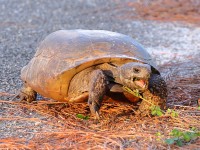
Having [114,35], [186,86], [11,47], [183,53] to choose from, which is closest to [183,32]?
[183,53]

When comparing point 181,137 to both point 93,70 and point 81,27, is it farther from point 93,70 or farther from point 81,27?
point 81,27

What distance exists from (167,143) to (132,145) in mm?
224

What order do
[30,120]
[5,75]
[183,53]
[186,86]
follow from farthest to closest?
[183,53], [5,75], [186,86], [30,120]

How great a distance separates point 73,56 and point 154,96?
0.68 meters

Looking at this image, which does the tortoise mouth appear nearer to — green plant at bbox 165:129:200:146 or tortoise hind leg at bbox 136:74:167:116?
tortoise hind leg at bbox 136:74:167:116

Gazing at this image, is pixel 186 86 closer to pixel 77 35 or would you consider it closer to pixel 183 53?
pixel 77 35

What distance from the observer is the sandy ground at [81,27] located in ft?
14.6

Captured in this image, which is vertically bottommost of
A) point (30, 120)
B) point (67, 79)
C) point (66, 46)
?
point (30, 120)

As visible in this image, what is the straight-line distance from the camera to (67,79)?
3742 mm

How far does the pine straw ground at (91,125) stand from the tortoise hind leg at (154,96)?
0.09 m

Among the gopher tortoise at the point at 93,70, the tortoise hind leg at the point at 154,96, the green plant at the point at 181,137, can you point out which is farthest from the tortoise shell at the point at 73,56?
the green plant at the point at 181,137

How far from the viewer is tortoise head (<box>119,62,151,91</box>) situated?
3328mm

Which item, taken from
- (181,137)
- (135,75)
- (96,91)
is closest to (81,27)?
(96,91)

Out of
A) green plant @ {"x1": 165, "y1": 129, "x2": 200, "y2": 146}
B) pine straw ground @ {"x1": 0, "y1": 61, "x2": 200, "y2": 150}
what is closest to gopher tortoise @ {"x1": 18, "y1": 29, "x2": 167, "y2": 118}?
pine straw ground @ {"x1": 0, "y1": 61, "x2": 200, "y2": 150}
